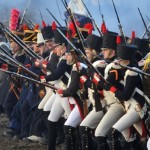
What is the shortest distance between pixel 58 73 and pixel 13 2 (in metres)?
18.8

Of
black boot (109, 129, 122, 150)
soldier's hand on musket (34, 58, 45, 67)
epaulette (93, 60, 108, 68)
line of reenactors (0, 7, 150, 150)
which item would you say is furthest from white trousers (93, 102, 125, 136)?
soldier's hand on musket (34, 58, 45, 67)

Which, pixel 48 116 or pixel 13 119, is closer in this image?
pixel 48 116

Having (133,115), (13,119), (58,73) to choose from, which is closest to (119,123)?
(133,115)

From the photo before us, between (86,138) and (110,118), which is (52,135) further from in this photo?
(110,118)

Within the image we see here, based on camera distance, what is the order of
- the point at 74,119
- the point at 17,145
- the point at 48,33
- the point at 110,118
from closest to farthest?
1. the point at 110,118
2. the point at 74,119
3. the point at 17,145
4. the point at 48,33

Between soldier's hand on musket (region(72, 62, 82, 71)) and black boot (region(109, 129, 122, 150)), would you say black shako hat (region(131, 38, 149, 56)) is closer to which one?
soldier's hand on musket (region(72, 62, 82, 71))

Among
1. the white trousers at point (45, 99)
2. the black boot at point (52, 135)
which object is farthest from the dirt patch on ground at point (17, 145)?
the white trousers at point (45, 99)

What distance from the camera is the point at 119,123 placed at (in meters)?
7.78

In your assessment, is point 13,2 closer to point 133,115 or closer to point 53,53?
point 53,53

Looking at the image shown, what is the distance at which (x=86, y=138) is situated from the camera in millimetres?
8258

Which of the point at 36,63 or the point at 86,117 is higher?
the point at 36,63

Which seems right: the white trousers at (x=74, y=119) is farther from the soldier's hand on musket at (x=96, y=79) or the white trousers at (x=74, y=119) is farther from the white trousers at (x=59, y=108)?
the soldier's hand on musket at (x=96, y=79)

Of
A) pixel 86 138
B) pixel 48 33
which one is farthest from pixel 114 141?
pixel 48 33

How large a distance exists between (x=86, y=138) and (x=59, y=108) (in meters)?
0.98
